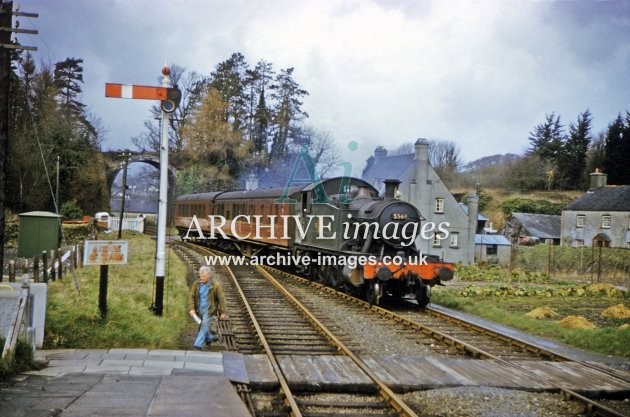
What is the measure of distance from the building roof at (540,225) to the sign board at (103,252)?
143ft

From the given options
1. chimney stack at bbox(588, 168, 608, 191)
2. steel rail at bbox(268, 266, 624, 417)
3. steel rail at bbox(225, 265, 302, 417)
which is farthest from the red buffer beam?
chimney stack at bbox(588, 168, 608, 191)

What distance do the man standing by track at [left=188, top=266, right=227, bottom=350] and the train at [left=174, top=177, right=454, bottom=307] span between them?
5005mm

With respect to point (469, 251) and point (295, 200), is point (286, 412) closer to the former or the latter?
point (295, 200)

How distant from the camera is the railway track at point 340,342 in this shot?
6.22 m

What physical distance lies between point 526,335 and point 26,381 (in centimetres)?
889

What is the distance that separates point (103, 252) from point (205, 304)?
1948 mm

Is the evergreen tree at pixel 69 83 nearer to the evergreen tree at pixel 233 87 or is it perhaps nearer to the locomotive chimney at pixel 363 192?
the evergreen tree at pixel 233 87

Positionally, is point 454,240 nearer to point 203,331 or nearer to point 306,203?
point 306,203

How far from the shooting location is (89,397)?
221 inches

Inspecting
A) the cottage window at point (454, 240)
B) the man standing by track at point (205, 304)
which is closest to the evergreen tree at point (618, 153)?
the cottage window at point (454, 240)

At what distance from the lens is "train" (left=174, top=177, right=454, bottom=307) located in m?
13.2

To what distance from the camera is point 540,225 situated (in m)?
48.8

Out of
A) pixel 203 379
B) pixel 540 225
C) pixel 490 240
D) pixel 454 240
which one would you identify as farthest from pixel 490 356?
pixel 540 225

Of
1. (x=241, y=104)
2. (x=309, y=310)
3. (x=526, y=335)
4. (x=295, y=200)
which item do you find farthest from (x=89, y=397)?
(x=241, y=104)
